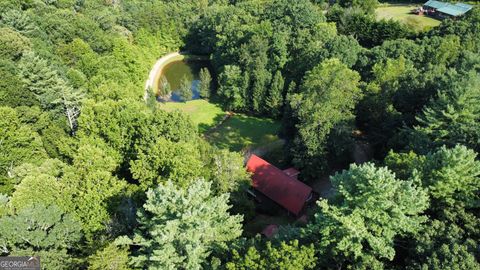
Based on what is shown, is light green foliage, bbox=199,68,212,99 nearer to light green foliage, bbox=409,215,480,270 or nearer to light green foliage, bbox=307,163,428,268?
light green foliage, bbox=307,163,428,268

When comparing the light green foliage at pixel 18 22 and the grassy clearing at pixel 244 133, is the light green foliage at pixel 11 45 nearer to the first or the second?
the light green foliage at pixel 18 22

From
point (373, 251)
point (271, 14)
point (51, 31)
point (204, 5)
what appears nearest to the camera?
point (373, 251)

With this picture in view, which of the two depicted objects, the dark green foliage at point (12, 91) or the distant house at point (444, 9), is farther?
the distant house at point (444, 9)

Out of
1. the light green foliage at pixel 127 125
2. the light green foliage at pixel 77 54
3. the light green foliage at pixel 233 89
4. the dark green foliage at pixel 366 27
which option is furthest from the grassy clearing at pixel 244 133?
the dark green foliage at pixel 366 27

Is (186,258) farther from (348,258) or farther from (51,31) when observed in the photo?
(51,31)

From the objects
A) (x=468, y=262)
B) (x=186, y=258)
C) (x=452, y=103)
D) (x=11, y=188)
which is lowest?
(x=11, y=188)

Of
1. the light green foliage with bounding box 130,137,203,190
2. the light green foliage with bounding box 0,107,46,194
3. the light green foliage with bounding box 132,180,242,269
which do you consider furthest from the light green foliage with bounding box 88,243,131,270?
the light green foliage with bounding box 0,107,46,194

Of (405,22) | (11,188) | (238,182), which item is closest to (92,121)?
(11,188)
